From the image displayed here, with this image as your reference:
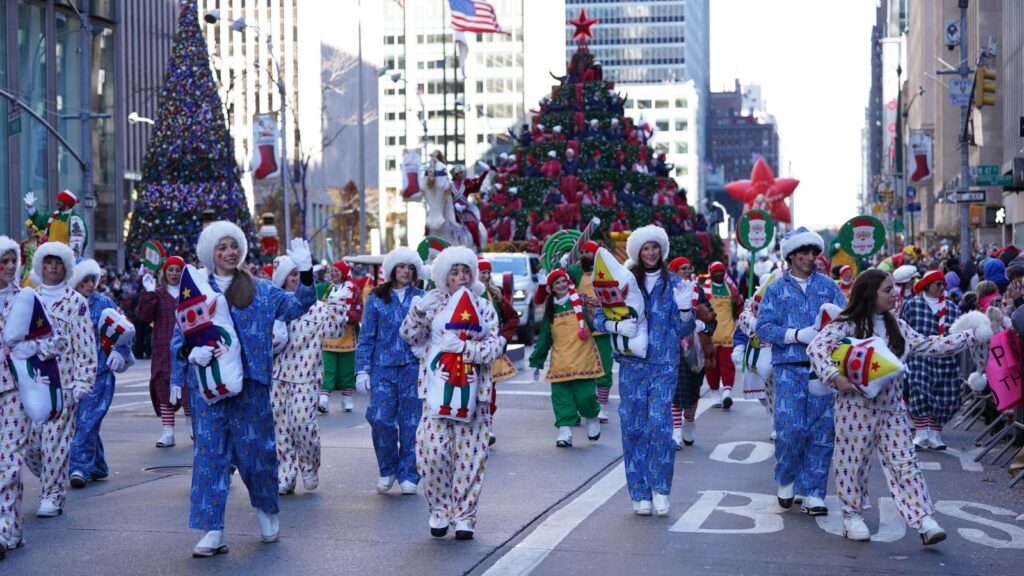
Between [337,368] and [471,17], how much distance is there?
2642 cm

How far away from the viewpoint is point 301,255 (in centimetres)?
872

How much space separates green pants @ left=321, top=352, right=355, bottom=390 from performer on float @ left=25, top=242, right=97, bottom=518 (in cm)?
805

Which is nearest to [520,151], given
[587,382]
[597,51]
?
[587,382]

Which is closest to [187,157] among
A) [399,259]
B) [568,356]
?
[568,356]

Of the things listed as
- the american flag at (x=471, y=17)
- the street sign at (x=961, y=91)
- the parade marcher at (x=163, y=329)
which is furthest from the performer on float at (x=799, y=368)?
the american flag at (x=471, y=17)

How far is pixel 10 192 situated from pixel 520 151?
48.5ft

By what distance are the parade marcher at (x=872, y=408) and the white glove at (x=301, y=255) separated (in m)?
2.91

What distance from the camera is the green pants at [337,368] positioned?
17.9 metres

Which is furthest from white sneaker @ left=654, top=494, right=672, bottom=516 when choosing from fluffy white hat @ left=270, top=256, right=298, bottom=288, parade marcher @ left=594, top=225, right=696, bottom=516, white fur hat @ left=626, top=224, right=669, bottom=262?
fluffy white hat @ left=270, top=256, right=298, bottom=288

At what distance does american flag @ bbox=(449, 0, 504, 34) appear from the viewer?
1677 inches

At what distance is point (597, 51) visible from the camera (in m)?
195

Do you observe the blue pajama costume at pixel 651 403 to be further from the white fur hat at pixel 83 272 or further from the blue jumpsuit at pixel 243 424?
the white fur hat at pixel 83 272

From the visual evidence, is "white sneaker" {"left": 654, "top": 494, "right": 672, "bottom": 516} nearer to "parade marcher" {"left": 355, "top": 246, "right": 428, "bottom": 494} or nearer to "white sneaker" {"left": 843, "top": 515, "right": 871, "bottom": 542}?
"white sneaker" {"left": 843, "top": 515, "right": 871, "bottom": 542}

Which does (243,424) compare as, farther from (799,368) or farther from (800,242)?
(800,242)
